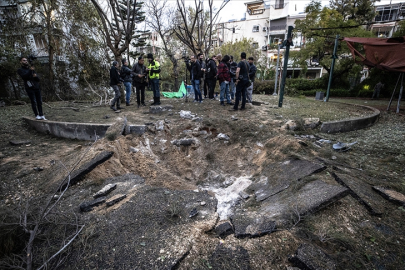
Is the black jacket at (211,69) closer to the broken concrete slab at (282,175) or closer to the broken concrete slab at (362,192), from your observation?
the broken concrete slab at (282,175)

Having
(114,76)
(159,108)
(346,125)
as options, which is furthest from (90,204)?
(346,125)

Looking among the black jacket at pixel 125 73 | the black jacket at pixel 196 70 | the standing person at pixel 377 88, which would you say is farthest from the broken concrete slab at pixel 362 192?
the standing person at pixel 377 88

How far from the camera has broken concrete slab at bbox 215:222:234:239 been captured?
2236 mm

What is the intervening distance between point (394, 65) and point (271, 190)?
24.8ft

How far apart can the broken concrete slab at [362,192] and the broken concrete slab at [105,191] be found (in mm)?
3343

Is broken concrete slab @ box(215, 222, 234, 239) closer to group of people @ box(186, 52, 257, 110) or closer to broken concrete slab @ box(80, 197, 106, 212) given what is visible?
broken concrete slab @ box(80, 197, 106, 212)

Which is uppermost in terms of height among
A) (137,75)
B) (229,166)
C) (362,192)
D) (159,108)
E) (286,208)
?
(137,75)

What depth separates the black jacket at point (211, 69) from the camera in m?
7.78

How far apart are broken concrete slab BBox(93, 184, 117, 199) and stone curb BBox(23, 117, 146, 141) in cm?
228

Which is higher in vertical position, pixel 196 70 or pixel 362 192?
pixel 196 70

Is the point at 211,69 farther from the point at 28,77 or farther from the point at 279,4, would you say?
the point at 279,4

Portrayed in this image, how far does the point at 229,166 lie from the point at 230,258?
2731 mm

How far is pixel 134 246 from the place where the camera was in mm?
2080

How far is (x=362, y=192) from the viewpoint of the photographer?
104 inches
